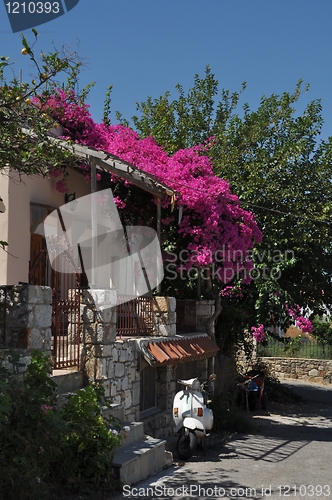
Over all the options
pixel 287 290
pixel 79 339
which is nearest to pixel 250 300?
pixel 287 290

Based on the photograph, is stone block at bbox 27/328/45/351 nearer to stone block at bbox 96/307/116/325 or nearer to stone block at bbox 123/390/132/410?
stone block at bbox 96/307/116/325

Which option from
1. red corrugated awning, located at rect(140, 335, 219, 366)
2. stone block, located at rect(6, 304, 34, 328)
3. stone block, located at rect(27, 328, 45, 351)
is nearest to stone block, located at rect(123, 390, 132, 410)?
red corrugated awning, located at rect(140, 335, 219, 366)

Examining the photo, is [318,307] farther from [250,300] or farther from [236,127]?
[236,127]

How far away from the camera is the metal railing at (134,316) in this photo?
Answer: 10.8 meters

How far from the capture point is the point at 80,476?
707 centimetres

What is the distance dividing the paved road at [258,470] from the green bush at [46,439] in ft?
1.96

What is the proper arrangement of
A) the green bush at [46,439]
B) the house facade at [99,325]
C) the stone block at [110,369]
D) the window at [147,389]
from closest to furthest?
the green bush at [46,439] → the house facade at [99,325] → the stone block at [110,369] → the window at [147,389]

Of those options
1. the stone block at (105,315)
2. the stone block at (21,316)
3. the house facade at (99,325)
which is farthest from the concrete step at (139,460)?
the stone block at (21,316)

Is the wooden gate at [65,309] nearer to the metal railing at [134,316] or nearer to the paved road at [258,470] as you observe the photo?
the metal railing at [134,316]

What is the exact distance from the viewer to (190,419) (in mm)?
9922

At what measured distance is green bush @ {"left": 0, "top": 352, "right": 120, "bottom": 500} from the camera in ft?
19.6

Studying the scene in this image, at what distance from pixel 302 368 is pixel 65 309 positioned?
17.9m

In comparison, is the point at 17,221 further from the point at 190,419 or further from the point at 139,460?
the point at 139,460

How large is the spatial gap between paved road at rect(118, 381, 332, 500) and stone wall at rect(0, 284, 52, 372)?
2.15 m
